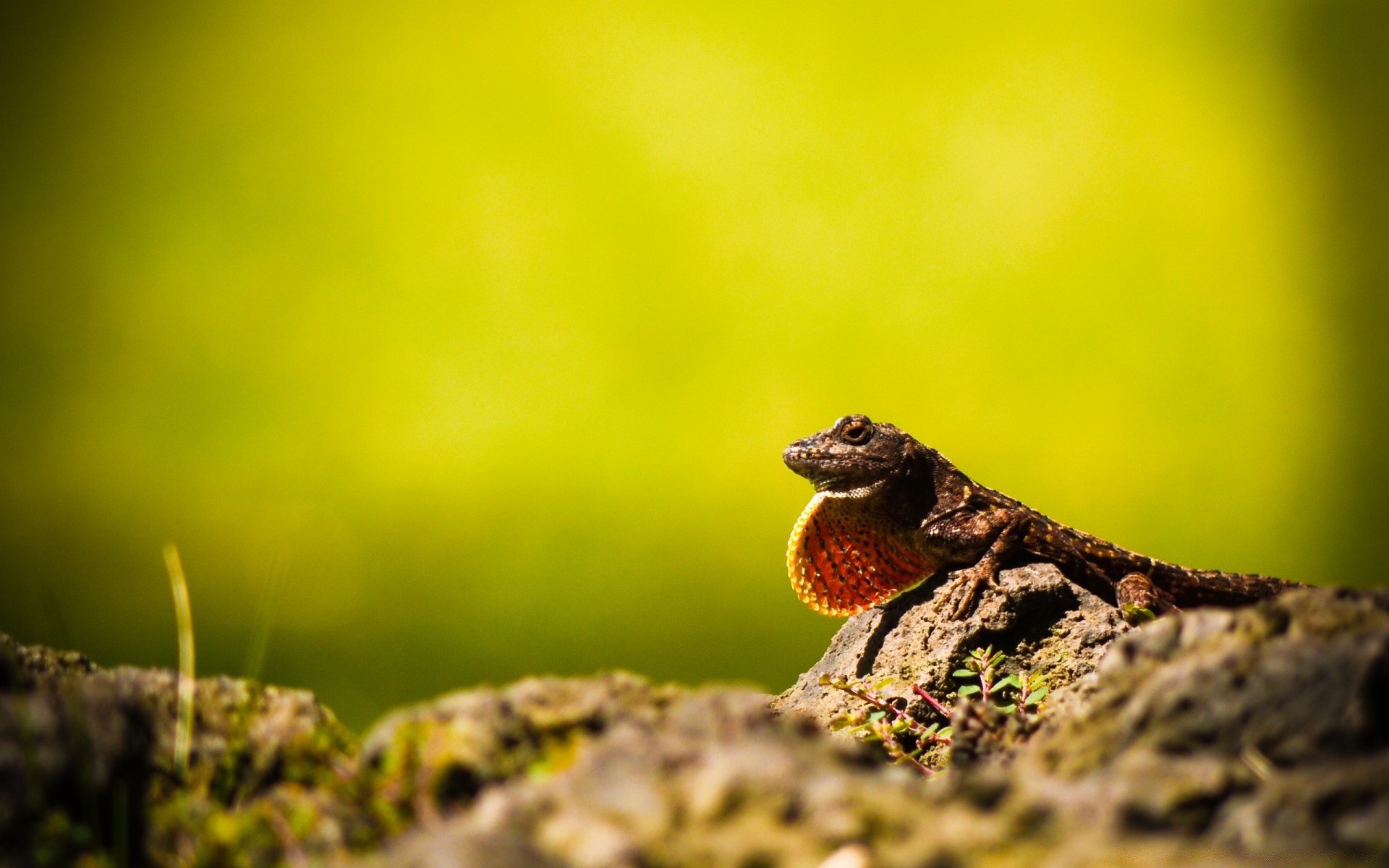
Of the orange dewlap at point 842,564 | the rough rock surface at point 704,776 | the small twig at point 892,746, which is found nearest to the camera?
the rough rock surface at point 704,776

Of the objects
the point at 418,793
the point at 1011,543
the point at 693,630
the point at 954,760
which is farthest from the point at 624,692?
the point at 693,630

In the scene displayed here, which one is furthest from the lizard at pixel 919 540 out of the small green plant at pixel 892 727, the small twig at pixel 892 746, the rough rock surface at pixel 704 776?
the rough rock surface at pixel 704 776

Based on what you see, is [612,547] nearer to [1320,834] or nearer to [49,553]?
[49,553]

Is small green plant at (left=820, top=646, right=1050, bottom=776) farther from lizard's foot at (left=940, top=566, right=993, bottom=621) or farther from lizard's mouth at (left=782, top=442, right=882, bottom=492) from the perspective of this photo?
lizard's mouth at (left=782, top=442, right=882, bottom=492)

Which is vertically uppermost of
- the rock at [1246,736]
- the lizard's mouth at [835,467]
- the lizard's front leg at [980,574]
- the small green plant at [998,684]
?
the lizard's mouth at [835,467]

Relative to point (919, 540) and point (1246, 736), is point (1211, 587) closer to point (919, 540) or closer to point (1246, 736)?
point (919, 540)

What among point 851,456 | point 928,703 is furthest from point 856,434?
point 928,703

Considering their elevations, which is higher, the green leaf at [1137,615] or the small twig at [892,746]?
the green leaf at [1137,615]

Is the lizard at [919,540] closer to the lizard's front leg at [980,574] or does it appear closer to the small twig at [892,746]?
the lizard's front leg at [980,574]
